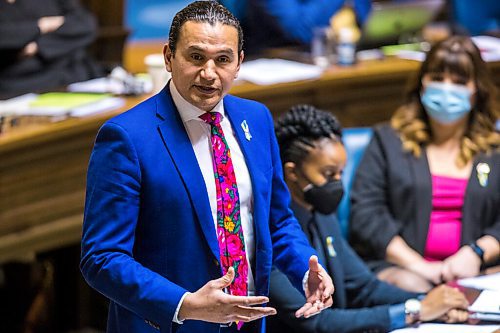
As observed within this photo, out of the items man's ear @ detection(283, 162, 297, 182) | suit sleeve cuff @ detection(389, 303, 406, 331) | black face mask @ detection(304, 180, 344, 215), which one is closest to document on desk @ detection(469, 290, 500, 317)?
suit sleeve cuff @ detection(389, 303, 406, 331)

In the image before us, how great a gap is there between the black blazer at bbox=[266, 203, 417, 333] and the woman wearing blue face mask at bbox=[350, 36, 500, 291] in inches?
18.9

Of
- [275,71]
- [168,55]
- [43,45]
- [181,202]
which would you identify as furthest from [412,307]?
[43,45]

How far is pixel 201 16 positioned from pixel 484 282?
1.41 metres

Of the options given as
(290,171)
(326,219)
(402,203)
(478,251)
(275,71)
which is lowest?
(478,251)

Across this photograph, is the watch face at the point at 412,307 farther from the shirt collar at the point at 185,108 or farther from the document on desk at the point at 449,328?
the shirt collar at the point at 185,108

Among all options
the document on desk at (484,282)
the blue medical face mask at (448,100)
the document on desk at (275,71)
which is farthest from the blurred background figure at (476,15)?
the document on desk at (484,282)

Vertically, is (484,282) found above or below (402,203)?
below

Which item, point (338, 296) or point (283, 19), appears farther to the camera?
point (283, 19)

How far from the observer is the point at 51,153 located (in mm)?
3225

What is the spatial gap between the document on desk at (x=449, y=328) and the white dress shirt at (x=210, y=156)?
2.49 ft

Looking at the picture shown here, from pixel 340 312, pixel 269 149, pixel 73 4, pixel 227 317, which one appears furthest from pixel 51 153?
pixel 227 317

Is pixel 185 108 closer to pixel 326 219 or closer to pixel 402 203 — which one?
pixel 326 219

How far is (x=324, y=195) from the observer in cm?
234

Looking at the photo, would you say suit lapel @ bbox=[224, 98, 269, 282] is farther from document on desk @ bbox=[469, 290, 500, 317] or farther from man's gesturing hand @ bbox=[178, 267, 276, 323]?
document on desk @ bbox=[469, 290, 500, 317]
